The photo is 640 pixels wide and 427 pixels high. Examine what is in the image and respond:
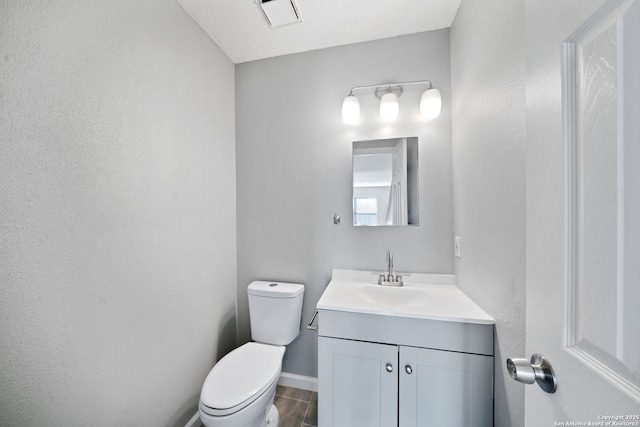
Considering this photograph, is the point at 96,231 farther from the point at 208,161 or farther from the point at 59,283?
the point at 208,161

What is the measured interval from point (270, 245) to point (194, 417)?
3.49 feet

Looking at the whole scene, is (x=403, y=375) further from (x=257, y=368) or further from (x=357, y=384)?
(x=257, y=368)

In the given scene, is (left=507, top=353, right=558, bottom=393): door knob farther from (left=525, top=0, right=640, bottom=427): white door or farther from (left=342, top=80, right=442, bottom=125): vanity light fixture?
(left=342, top=80, right=442, bottom=125): vanity light fixture

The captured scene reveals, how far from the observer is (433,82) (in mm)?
1413

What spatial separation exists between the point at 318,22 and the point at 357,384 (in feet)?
6.53

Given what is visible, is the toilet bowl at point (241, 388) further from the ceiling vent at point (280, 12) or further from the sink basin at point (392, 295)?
the ceiling vent at point (280, 12)

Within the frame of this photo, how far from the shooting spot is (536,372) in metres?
0.42

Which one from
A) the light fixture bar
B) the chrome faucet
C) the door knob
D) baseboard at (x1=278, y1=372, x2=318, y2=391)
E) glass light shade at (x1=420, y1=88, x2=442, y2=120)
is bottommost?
baseboard at (x1=278, y1=372, x2=318, y2=391)

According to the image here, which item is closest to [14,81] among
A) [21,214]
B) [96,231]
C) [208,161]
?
[21,214]

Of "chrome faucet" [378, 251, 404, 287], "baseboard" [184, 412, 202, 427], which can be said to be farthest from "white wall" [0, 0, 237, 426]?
"chrome faucet" [378, 251, 404, 287]

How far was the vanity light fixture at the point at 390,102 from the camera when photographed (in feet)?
4.36

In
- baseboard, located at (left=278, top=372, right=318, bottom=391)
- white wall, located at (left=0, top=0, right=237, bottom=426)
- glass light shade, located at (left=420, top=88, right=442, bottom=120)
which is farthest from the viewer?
baseboard, located at (left=278, top=372, right=318, bottom=391)

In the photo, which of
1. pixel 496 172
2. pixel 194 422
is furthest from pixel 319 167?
pixel 194 422

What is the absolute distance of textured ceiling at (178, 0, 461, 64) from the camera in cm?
123
